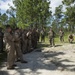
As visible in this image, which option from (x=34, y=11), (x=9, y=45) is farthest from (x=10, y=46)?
(x=34, y=11)

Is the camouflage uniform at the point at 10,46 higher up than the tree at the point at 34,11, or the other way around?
the tree at the point at 34,11

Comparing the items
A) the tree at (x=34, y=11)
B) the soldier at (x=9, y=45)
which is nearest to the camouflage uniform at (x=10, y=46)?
the soldier at (x=9, y=45)

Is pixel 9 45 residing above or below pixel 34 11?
below

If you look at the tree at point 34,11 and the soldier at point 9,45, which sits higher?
the tree at point 34,11

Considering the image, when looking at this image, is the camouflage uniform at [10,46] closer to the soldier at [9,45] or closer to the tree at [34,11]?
the soldier at [9,45]

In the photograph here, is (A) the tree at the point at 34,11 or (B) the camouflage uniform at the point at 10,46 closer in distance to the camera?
(B) the camouflage uniform at the point at 10,46

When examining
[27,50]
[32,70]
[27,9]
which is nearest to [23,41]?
[27,50]

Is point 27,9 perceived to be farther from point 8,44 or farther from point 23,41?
point 8,44

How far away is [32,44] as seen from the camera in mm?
22281

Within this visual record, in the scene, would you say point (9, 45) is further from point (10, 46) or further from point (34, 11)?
point (34, 11)

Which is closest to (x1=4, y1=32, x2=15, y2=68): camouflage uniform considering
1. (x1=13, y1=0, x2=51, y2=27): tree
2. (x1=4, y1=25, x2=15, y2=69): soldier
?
(x1=4, y1=25, x2=15, y2=69): soldier

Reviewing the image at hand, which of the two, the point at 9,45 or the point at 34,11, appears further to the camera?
the point at 34,11

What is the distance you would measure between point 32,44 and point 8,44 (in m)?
10.4

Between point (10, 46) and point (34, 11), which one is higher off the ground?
point (34, 11)
